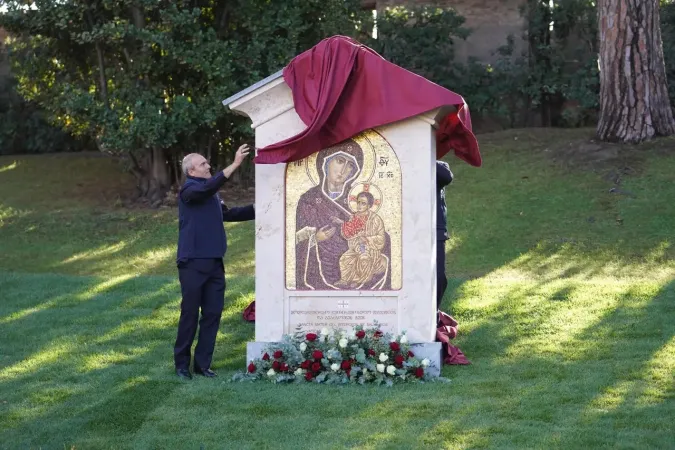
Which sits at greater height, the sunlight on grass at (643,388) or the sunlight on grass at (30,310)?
the sunlight on grass at (30,310)

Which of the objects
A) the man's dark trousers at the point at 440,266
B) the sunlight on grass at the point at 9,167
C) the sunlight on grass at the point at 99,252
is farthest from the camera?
the sunlight on grass at the point at 9,167

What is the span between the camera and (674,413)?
6590 millimetres

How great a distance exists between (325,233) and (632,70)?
10380 mm

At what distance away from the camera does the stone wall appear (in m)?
20.6

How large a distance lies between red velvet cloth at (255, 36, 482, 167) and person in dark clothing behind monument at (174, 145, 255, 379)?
18.3 inches

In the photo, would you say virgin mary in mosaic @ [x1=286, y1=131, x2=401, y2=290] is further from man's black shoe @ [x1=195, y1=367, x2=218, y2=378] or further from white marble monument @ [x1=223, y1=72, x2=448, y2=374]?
man's black shoe @ [x1=195, y1=367, x2=218, y2=378]

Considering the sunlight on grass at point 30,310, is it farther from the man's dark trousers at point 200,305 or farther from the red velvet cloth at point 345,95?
the red velvet cloth at point 345,95

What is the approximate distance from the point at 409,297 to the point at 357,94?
1.62 m

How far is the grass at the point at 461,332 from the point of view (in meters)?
6.44

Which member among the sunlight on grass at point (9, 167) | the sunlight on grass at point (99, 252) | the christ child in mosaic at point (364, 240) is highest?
the sunlight on grass at point (9, 167)

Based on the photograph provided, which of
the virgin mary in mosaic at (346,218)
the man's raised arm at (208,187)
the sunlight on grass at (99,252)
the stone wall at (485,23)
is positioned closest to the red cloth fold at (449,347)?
the virgin mary in mosaic at (346,218)

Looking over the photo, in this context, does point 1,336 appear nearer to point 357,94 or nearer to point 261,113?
point 261,113

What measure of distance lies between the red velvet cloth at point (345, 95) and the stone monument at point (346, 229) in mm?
133

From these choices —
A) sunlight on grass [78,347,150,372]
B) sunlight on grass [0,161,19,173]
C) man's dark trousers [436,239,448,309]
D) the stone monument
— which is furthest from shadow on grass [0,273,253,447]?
sunlight on grass [0,161,19,173]
